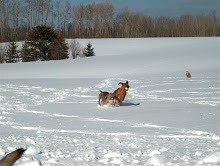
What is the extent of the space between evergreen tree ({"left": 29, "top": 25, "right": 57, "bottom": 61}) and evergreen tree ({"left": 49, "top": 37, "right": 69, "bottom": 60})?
3.02 ft

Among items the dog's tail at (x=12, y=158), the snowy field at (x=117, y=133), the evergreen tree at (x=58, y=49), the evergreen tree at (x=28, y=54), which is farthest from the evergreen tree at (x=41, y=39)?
the dog's tail at (x=12, y=158)

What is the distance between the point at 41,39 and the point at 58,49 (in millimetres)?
2997

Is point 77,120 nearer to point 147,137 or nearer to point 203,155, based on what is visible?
point 147,137

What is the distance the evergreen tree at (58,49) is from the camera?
50.2 metres

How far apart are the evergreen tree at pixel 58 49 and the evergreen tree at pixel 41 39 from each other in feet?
3.02

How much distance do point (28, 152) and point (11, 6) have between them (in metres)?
82.7

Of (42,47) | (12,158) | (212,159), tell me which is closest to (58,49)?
(42,47)

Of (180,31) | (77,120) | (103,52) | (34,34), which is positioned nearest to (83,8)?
(180,31)

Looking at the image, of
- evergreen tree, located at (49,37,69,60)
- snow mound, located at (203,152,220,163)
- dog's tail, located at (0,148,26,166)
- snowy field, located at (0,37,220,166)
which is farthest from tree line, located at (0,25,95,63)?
dog's tail, located at (0,148,26,166)

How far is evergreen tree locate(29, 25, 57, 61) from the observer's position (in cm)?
4994

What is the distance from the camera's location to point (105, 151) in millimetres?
4699

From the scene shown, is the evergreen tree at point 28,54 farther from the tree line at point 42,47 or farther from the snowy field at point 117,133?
the snowy field at point 117,133

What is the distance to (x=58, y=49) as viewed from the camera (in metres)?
51.0

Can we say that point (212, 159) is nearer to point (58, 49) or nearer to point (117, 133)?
point (117, 133)
